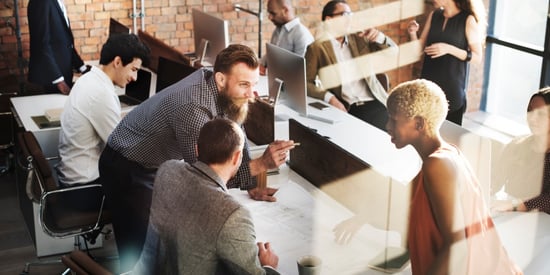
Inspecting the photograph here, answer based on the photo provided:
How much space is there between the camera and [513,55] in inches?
276

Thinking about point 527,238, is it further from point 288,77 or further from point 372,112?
point 372,112

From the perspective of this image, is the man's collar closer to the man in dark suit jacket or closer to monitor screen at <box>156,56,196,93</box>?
monitor screen at <box>156,56,196,93</box>

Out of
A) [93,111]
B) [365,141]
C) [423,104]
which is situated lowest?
[365,141]

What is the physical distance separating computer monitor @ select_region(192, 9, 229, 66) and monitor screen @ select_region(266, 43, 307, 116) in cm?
91

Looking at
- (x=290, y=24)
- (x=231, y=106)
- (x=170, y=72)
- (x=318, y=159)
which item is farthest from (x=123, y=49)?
(x=290, y=24)

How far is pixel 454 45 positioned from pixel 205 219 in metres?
3.04

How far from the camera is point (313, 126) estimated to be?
4496 mm

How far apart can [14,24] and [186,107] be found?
11.4 feet

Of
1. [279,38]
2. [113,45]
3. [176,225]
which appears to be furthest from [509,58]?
[176,225]

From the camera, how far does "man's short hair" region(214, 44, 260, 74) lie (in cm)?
319

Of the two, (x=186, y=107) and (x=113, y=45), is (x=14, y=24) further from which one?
(x=186, y=107)

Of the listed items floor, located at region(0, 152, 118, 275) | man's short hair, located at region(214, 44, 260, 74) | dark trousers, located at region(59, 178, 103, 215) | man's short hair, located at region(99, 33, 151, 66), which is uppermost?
man's short hair, located at region(214, 44, 260, 74)

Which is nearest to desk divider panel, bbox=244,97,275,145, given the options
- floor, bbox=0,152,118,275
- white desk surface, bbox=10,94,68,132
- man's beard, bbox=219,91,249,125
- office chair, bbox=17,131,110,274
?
man's beard, bbox=219,91,249,125

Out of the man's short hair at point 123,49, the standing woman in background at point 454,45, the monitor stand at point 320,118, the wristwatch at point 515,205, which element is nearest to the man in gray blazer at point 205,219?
the wristwatch at point 515,205
